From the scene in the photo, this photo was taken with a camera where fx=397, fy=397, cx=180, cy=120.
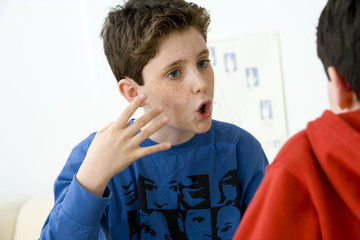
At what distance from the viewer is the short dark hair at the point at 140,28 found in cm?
96

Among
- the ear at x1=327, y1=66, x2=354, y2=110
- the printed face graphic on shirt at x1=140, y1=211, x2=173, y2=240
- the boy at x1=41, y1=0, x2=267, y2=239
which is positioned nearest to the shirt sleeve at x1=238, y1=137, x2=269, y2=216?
the boy at x1=41, y1=0, x2=267, y2=239

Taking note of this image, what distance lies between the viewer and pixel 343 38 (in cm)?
60

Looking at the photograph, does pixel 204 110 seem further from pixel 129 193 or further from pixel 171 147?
pixel 129 193

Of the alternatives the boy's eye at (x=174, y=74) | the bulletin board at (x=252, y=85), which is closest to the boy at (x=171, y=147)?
the boy's eye at (x=174, y=74)

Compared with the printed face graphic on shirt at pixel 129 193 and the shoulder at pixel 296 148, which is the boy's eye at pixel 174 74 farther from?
the shoulder at pixel 296 148

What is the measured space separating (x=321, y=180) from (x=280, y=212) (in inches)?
3.1

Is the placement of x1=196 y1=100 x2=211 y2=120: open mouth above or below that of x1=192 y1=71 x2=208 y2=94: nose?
below

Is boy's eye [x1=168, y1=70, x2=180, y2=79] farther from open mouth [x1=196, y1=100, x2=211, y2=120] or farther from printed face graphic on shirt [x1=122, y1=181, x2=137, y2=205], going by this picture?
printed face graphic on shirt [x1=122, y1=181, x2=137, y2=205]

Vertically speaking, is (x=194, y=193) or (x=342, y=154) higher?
(x=342, y=154)

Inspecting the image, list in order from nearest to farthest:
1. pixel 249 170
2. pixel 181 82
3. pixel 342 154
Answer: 1. pixel 342 154
2. pixel 181 82
3. pixel 249 170

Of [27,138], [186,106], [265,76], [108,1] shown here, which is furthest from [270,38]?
[27,138]

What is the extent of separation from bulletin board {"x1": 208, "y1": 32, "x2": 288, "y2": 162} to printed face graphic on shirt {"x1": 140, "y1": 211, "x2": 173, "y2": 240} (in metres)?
1.24

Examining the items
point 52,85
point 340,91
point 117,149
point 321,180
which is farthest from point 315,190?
point 52,85

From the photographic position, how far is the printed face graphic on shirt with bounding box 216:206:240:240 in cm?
103
